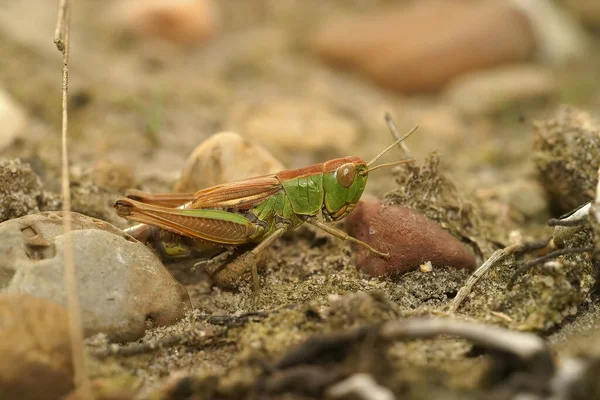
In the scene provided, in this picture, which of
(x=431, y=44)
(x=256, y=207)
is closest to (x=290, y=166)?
(x=256, y=207)

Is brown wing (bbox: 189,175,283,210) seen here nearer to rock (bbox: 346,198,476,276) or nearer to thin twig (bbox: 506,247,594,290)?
rock (bbox: 346,198,476,276)

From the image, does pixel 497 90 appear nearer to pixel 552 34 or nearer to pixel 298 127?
pixel 552 34

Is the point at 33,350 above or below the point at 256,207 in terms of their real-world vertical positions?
below

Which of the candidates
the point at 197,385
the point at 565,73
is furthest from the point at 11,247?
the point at 565,73

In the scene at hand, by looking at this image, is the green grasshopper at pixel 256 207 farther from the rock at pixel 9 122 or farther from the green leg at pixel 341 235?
the rock at pixel 9 122

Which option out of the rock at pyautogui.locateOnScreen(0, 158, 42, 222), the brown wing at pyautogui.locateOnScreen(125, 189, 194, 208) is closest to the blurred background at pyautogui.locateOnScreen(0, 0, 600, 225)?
the rock at pyautogui.locateOnScreen(0, 158, 42, 222)
